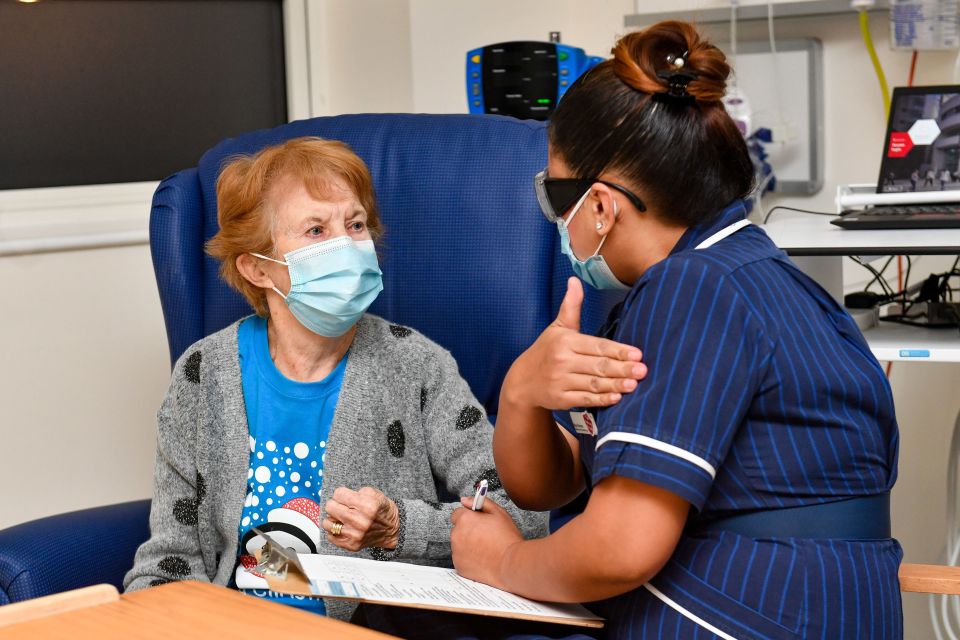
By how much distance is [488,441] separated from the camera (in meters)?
1.56

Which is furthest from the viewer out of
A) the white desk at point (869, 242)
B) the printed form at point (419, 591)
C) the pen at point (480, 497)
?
the white desk at point (869, 242)

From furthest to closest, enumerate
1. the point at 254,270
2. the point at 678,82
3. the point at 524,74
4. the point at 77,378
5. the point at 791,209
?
1. the point at 77,378
2. the point at 791,209
3. the point at 524,74
4. the point at 254,270
5. the point at 678,82

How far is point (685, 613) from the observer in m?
1.10

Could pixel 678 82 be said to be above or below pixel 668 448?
above

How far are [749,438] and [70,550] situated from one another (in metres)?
1.01

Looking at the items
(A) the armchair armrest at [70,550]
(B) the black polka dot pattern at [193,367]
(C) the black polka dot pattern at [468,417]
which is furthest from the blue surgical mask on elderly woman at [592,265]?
(A) the armchair armrest at [70,550]

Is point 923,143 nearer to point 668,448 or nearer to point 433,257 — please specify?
point 433,257

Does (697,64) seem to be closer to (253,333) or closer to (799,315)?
(799,315)

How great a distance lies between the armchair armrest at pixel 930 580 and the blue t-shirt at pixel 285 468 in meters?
0.77

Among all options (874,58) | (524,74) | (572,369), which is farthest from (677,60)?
(874,58)

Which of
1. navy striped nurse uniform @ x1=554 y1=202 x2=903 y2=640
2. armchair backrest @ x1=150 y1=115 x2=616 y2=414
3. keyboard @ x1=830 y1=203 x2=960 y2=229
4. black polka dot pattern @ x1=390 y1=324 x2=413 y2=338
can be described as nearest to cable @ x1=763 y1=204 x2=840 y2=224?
keyboard @ x1=830 y1=203 x2=960 y2=229

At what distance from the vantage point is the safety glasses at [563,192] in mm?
1163

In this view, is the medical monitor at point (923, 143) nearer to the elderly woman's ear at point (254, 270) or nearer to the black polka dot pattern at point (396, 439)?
the black polka dot pattern at point (396, 439)

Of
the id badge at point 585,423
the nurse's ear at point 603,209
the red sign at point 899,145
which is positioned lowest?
the id badge at point 585,423
